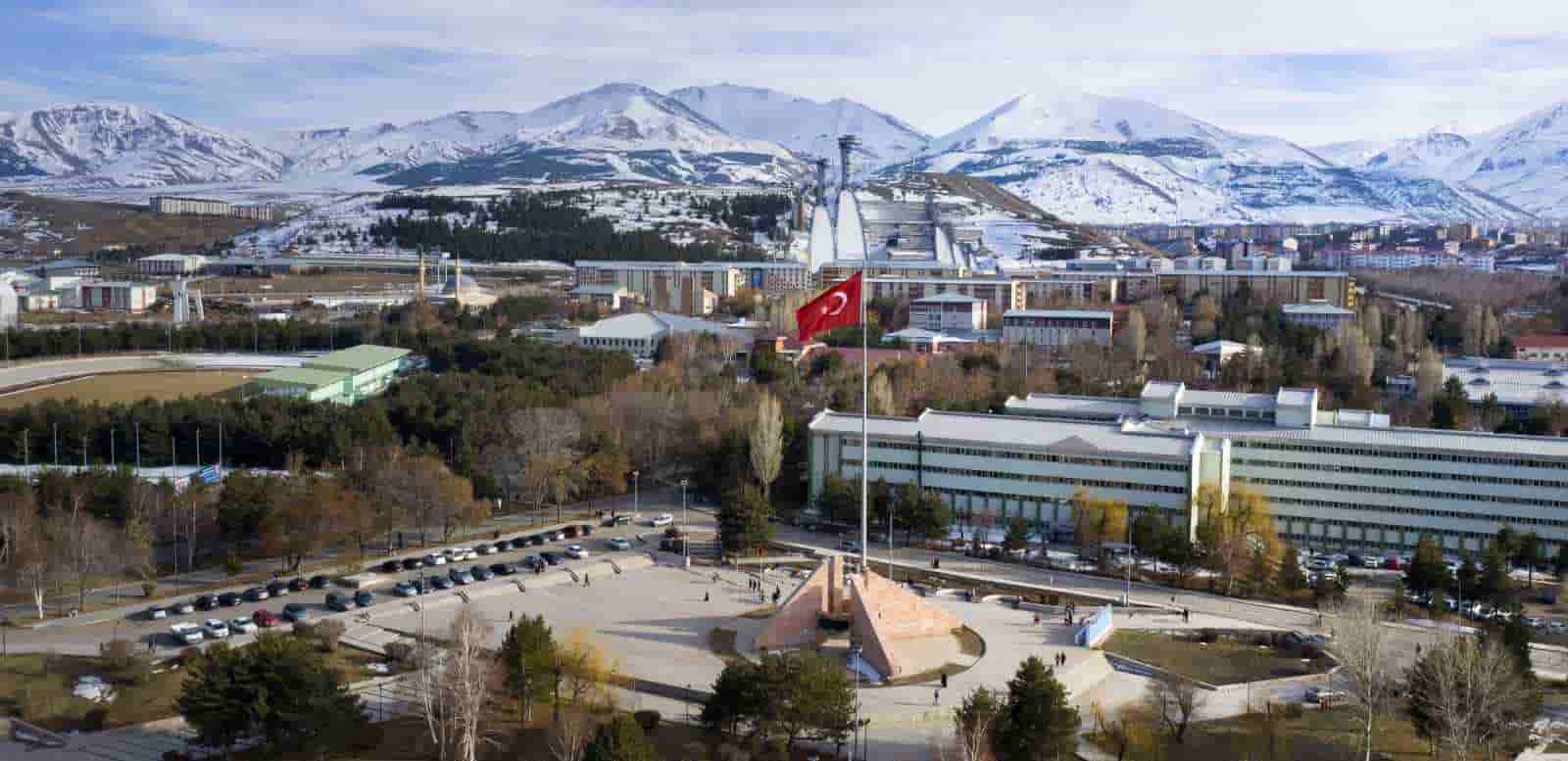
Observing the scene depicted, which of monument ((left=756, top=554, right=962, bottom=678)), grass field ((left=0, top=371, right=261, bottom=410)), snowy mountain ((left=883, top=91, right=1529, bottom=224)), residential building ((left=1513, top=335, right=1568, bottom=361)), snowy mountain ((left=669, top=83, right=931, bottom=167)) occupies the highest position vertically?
snowy mountain ((left=669, top=83, right=931, bottom=167))

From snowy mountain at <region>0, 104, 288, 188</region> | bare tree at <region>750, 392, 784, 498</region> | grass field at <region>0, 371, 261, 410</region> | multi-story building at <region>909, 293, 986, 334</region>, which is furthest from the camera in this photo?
snowy mountain at <region>0, 104, 288, 188</region>

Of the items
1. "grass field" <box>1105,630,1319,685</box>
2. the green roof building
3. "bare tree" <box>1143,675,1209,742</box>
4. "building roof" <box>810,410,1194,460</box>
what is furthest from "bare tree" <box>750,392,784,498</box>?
"bare tree" <box>1143,675,1209,742</box>

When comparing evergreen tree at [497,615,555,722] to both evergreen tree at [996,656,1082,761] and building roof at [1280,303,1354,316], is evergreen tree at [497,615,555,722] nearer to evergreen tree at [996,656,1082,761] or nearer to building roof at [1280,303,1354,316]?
evergreen tree at [996,656,1082,761]

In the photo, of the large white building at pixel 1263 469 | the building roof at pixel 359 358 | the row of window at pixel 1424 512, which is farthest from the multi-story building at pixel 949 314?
the row of window at pixel 1424 512

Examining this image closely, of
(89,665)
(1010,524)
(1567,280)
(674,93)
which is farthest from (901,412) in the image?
(674,93)

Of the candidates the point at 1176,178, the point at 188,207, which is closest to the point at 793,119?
the point at 1176,178

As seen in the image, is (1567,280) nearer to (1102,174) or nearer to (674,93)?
(1102,174)
